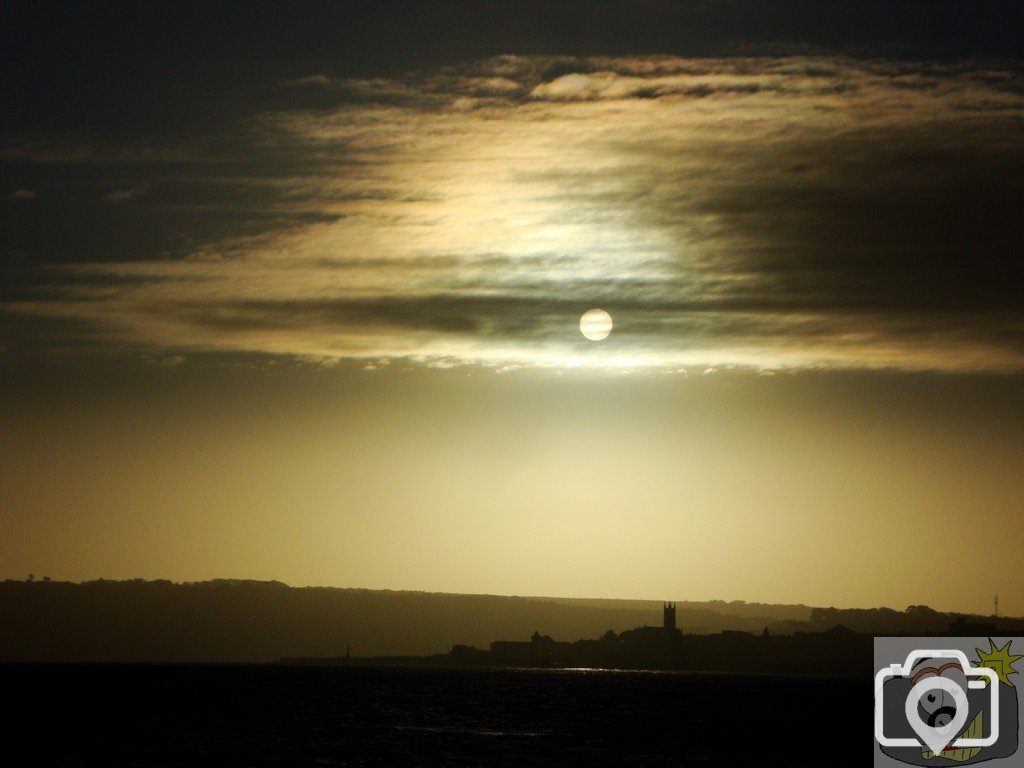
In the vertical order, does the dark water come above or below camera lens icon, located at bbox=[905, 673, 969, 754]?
below

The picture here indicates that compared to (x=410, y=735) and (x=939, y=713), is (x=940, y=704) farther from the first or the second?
(x=410, y=735)

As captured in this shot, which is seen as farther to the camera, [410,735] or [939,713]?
[939,713]

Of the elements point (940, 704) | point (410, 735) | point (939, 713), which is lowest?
point (410, 735)

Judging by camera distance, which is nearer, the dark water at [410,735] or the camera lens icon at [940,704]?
the camera lens icon at [940,704]

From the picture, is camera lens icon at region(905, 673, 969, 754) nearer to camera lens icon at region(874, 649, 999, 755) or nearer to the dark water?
camera lens icon at region(874, 649, 999, 755)

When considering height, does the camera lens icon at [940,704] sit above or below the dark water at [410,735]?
above

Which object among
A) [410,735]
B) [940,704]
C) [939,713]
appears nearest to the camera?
[410,735]

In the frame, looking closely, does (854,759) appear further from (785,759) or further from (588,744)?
(588,744)

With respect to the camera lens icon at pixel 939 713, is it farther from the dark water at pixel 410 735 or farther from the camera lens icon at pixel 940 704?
the dark water at pixel 410 735

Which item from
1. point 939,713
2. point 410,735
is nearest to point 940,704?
point 939,713

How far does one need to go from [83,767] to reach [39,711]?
Result: 8579 cm

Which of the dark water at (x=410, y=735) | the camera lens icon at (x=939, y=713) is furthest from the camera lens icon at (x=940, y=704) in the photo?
the dark water at (x=410, y=735)

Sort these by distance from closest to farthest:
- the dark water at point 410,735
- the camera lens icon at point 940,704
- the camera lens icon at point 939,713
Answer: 1. the camera lens icon at point 940,704
2. the camera lens icon at point 939,713
3. the dark water at point 410,735

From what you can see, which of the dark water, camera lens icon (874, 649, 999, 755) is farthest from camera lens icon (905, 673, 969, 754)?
the dark water
